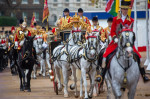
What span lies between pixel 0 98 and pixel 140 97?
500 centimetres

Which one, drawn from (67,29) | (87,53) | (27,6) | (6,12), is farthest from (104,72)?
(27,6)

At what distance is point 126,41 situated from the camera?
35.2 ft

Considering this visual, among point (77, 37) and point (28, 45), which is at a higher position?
point (77, 37)

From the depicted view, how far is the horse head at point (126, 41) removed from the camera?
1055 centimetres

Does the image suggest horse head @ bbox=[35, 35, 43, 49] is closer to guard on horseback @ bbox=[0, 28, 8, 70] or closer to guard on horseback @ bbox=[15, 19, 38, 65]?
guard on horseback @ bbox=[15, 19, 38, 65]

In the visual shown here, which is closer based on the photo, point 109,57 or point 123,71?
point 123,71

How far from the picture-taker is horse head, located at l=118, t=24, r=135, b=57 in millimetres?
10555

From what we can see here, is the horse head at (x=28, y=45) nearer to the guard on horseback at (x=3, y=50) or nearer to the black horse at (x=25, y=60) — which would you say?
the black horse at (x=25, y=60)

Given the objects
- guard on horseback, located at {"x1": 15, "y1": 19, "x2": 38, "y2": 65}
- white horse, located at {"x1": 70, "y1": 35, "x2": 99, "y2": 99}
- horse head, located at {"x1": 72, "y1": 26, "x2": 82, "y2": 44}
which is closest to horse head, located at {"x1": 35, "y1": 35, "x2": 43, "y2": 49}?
guard on horseback, located at {"x1": 15, "y1": 19, "x2": 38, "y2": 65}

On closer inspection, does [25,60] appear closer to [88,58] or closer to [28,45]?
[28,45]

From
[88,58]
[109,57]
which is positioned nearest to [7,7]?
[88,58]

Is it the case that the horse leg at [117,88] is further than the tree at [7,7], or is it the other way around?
the tree at [7,7]

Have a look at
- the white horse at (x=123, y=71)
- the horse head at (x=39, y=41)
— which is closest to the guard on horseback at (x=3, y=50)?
the horse head at (x=39, y=41)

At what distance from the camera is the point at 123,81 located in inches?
437
